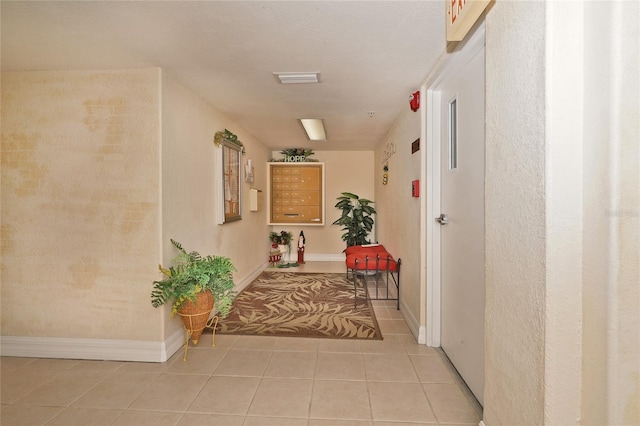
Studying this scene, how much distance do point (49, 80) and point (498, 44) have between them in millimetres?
3169

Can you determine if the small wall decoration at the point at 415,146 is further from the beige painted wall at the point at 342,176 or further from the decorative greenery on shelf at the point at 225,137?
→ the beige painted wall at the point at 342,176

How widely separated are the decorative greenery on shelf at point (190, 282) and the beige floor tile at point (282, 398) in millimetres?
728

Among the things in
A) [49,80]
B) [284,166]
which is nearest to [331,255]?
[284,166]

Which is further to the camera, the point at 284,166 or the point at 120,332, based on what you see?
the point at 284,166

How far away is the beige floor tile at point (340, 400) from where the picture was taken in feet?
6.06

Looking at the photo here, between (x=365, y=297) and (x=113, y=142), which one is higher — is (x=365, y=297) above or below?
below

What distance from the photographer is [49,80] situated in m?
2.56

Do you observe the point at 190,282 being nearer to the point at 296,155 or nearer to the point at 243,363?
the point at 243,363

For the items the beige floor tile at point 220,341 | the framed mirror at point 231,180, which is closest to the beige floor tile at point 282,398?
the beige floor tile at point 220,341

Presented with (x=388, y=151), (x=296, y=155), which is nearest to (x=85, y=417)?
(x=388, y=151)

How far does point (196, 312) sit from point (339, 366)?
3.82ft

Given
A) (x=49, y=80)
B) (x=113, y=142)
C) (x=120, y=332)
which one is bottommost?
(x=120, y=332)

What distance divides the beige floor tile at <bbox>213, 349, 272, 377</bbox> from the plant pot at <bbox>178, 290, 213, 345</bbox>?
0.33m

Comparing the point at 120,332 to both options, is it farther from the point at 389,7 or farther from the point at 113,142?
the point at 389,7
